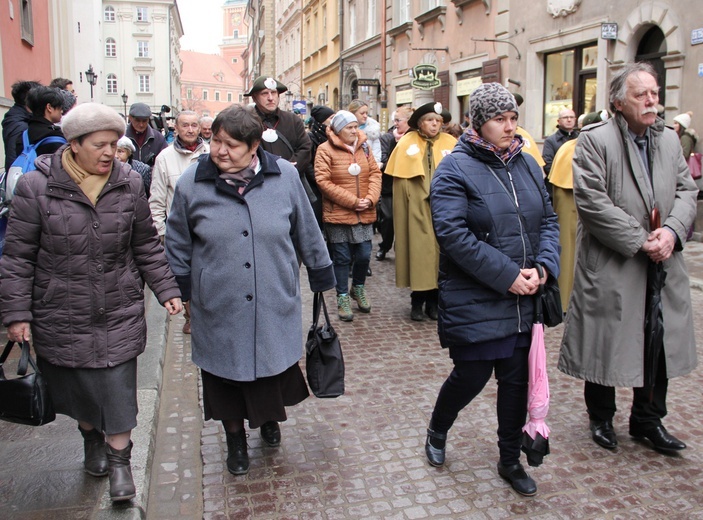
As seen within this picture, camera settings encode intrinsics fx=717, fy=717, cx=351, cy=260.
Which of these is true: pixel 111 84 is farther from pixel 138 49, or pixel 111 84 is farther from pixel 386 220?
pixel 386 220

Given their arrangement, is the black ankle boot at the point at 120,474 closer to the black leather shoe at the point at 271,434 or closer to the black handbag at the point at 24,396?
the black handbag at the point at 24,396

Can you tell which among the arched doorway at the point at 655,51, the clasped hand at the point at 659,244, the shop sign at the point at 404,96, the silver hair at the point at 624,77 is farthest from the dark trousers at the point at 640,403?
the shop sign at the point at 404,96

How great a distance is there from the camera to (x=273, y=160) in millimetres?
3559

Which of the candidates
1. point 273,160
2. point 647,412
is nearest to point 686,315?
point 647,412

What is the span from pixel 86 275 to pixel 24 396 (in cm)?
56

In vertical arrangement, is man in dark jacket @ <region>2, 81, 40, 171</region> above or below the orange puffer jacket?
above

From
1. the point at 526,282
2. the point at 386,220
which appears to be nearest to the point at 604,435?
the point at 526,282

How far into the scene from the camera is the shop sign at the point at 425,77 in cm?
1859

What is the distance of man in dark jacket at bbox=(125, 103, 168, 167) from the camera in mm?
7559

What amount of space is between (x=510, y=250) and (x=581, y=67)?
11589 millimetres

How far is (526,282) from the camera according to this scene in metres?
3.21

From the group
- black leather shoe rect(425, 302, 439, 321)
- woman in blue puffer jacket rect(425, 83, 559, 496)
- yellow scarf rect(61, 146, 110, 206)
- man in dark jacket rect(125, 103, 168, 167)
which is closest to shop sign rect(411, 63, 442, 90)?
man in dark jacket rect(125, 103, 168, 167)

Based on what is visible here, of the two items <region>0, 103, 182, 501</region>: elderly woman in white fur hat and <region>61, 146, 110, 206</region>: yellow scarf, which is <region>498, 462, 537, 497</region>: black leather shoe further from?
<region>61, 146, 110, 206</region>: yellow scarf

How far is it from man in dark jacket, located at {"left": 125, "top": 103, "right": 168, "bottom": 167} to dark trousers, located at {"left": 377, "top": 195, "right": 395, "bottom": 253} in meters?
2.76
